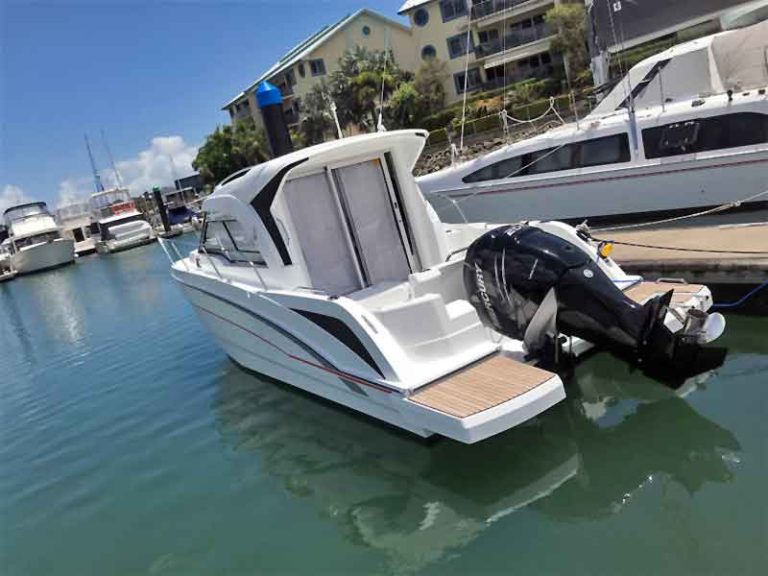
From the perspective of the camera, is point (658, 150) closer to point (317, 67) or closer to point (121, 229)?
point (317, 67)

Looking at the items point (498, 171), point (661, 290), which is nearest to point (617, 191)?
point (498, 171)

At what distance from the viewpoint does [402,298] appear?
22.1 ft

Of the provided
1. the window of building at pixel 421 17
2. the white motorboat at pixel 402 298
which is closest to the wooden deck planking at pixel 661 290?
the white motorboat at pixel 402 298

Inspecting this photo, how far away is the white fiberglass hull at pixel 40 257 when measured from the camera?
4091 centimetres

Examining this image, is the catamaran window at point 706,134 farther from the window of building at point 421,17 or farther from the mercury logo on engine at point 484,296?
the window of building at point 421,17

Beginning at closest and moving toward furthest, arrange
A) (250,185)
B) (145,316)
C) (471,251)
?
(471,251)
(250,185)
(145,316)

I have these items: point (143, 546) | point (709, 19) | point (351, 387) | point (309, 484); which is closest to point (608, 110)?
point (709, 19)

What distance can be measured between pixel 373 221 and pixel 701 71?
7310 millimetres

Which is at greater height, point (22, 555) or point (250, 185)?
point (250, 185)

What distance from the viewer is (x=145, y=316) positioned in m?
15.1

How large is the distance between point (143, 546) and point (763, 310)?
260 inches

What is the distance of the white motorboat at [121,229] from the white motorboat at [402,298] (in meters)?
38.8

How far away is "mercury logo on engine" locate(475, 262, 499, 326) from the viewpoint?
564 cm

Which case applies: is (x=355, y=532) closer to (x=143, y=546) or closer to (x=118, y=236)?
(x=143, y=546)
